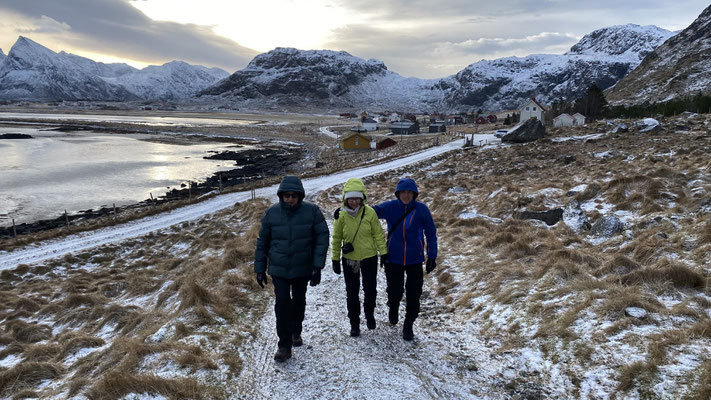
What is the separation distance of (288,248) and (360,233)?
117 cm

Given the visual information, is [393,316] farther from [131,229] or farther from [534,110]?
[534,110]

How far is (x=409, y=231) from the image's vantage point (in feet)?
19.8

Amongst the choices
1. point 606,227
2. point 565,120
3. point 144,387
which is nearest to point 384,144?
point 565,120

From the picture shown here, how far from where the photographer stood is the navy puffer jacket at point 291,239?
220 inches

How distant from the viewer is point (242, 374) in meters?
5.42

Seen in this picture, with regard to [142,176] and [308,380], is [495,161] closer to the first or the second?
[308,380]

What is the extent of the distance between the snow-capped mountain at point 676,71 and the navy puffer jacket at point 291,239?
104922mm

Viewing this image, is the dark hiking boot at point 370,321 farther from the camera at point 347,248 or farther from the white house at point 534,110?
the white house at point 534,110

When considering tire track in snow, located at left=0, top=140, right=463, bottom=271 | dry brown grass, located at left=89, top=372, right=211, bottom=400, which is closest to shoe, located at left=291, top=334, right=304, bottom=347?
dry brown grass, located at left=89, top=372, right=211, bottom=400

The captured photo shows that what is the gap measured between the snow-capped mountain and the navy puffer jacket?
105 meters

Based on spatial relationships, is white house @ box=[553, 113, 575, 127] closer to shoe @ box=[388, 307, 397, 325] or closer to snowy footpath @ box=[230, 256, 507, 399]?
snowy footpath @ box=[230, 256, 507, 399]

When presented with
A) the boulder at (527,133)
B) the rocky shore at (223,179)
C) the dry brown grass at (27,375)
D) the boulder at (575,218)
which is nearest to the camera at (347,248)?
the dry brown grass at (27,375)

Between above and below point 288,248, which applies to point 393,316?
below

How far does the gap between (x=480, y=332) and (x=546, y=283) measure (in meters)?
1.81
